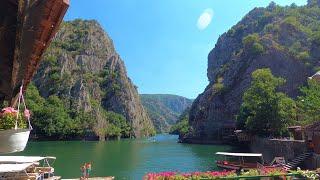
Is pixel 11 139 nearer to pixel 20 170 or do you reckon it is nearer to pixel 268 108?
pixel 20 170

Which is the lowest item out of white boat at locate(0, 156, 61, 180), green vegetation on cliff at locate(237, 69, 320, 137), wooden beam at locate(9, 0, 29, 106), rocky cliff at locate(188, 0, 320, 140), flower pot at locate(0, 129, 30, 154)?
white boat at locate(0, 156, 61, 180)

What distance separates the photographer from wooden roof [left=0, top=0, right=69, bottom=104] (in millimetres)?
6449

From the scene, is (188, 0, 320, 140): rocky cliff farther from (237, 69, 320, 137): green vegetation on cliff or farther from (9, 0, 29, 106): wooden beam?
(9, 0, 29, 106): wooden beam

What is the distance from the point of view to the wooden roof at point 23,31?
645 cm

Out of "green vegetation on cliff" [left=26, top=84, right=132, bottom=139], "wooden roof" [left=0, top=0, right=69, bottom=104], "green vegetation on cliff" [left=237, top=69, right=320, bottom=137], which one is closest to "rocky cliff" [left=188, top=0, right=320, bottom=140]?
"green vegetation on cliff" [left=237, top=69, right=320, bottom=137]


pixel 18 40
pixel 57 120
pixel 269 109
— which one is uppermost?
pixel 57 120

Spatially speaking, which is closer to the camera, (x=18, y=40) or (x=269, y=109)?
(x=18, y=40)

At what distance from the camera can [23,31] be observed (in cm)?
678

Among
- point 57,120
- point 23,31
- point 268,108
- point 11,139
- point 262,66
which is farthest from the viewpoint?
point 57,120

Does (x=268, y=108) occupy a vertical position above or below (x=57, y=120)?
below

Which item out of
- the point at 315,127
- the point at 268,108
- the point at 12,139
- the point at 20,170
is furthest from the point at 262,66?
the point at 12,139

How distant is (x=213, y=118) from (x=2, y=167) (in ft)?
374

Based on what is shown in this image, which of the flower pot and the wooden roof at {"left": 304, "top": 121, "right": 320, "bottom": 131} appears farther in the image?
the wooden roof at {"left": 304, "top": 121, "right": 320, "bottom": 131}

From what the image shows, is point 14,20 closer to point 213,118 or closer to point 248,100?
point 248,100
